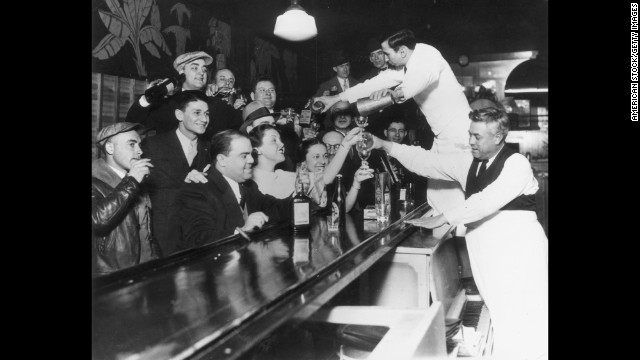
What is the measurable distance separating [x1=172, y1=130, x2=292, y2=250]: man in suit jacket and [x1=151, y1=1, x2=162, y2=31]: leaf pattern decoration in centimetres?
53

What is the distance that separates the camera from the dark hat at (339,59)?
11.1 ft

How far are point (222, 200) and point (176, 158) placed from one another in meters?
0.29

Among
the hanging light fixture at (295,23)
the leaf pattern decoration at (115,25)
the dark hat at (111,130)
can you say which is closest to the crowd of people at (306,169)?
the dark hat at (111,130)

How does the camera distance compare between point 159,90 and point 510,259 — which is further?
point 510,259

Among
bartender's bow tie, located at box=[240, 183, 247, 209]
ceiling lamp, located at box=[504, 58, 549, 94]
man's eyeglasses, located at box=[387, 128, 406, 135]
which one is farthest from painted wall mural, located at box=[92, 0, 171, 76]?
ceiling lamp, located at box=[504, 58, 549, 94]

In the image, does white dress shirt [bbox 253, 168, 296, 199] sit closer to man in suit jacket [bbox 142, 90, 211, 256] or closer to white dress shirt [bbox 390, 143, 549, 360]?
man in suit jacket [bbox 142, 90, 211, 256]

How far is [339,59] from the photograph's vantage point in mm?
3420

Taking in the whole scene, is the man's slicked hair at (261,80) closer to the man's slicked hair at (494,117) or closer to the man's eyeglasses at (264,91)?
the man's eyeglasses at (264,91)

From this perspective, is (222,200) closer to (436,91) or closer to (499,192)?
(499,192)

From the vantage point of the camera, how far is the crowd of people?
1.86 meters

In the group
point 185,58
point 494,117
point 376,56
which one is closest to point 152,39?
point 185,58

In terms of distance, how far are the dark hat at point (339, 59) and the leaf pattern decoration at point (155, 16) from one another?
143 centimetres
